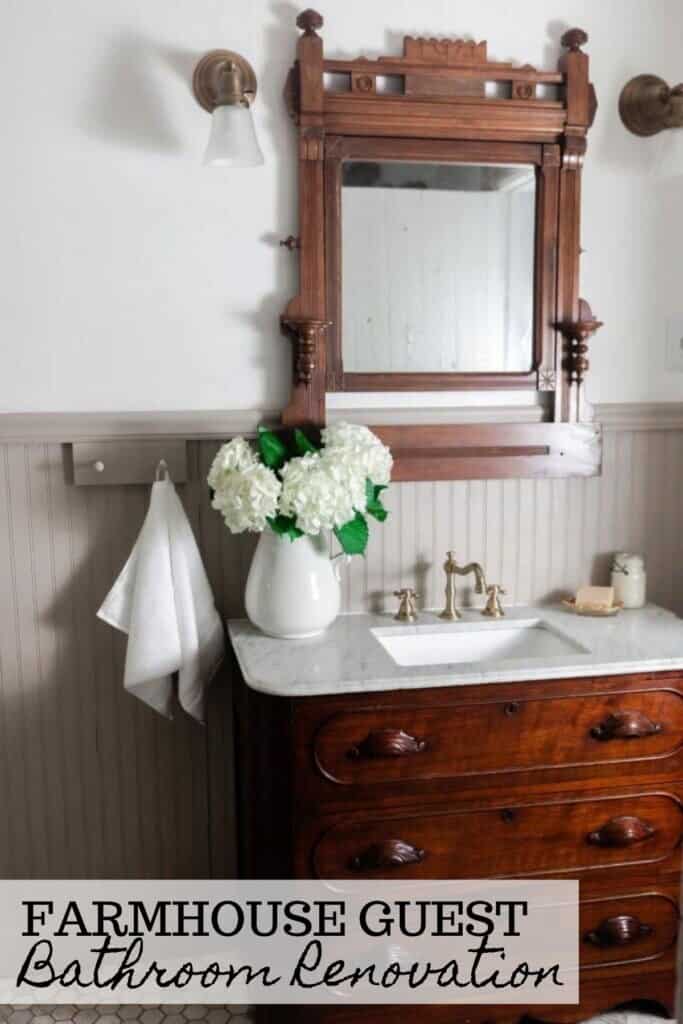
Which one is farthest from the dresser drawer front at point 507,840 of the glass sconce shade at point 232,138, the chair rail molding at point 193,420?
the glass sconce shade at point 232,138

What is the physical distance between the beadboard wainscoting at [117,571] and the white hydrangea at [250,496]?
29cm

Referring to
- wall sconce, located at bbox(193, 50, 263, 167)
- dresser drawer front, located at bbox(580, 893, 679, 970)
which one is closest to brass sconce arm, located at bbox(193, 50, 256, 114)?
wall sconce, located at bbox(193, 50, 263, 167)

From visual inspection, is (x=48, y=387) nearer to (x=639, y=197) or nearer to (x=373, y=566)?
(x=373, y=566)

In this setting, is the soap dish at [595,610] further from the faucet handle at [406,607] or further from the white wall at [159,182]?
the white wall at [159,182]

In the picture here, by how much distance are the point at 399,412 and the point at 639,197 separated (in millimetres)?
736

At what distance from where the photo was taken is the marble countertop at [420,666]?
173 cm

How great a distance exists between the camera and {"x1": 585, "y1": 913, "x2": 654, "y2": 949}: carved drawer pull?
6.23ft

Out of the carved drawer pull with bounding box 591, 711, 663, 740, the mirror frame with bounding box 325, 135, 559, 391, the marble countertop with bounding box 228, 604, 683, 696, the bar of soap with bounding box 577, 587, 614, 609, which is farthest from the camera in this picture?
the bar of soap with bounding box 577, 587, 614, 609

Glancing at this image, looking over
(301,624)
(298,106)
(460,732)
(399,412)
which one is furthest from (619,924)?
(298,106)

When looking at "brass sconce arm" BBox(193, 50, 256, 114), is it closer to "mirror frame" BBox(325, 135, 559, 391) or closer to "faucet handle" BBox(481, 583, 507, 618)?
"mirror frame" BBox(325, 135, 559, 391)

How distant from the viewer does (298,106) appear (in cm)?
202

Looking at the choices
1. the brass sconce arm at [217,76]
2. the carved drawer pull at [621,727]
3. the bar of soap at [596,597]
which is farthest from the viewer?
the bar of soap at [596,597]

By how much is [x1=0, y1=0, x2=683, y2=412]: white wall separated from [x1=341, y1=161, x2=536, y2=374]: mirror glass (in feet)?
0.49

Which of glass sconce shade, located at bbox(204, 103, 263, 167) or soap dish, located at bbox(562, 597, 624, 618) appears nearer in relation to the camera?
glass sconce shade, located at bbox(204, 103, 263, 167)
